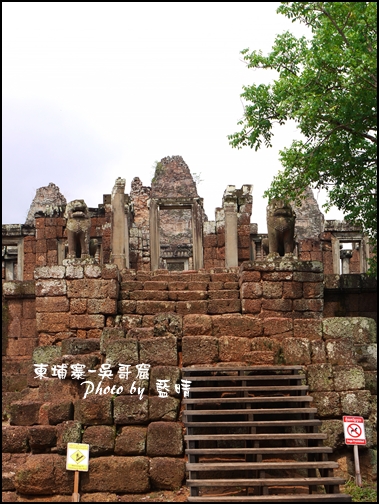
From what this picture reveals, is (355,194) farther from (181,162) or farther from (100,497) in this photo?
(181,162)

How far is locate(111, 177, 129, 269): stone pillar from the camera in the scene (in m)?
14.8

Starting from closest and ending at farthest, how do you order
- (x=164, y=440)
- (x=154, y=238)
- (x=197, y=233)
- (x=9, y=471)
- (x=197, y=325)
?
(x=164, y=440) → (x=9, y=471) → (x=197, y=325) → (x=154, y=238) → (x=197, y=233)

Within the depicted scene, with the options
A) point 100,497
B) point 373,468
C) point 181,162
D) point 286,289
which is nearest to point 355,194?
point 286,289

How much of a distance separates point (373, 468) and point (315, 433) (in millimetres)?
977

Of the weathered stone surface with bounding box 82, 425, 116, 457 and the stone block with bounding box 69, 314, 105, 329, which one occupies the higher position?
the stone block with bounding box 69, 314, 105, 329

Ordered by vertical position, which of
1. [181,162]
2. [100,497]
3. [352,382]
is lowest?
[100,497]

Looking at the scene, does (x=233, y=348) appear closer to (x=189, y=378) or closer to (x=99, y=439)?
(x=189, y=378)

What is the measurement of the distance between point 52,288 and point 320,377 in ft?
17.3

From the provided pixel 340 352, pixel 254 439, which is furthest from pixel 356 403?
pixel 254 439

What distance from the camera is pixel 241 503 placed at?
6.25 metres

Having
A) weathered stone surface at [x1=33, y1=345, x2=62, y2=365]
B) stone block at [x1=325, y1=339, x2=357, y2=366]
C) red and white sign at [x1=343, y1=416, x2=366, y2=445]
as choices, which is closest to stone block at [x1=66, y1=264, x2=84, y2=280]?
weathered stone surface at [x1=33, y1=345, x2=62, y2=365]

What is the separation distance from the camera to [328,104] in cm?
1063

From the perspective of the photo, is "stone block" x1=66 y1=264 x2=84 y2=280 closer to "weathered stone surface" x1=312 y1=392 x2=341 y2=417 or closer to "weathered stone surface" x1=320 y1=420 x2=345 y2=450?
"weathered stone surface" x1=312 y1=392 x2=341 y2=417

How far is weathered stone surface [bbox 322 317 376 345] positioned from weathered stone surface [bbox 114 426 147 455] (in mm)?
3020
